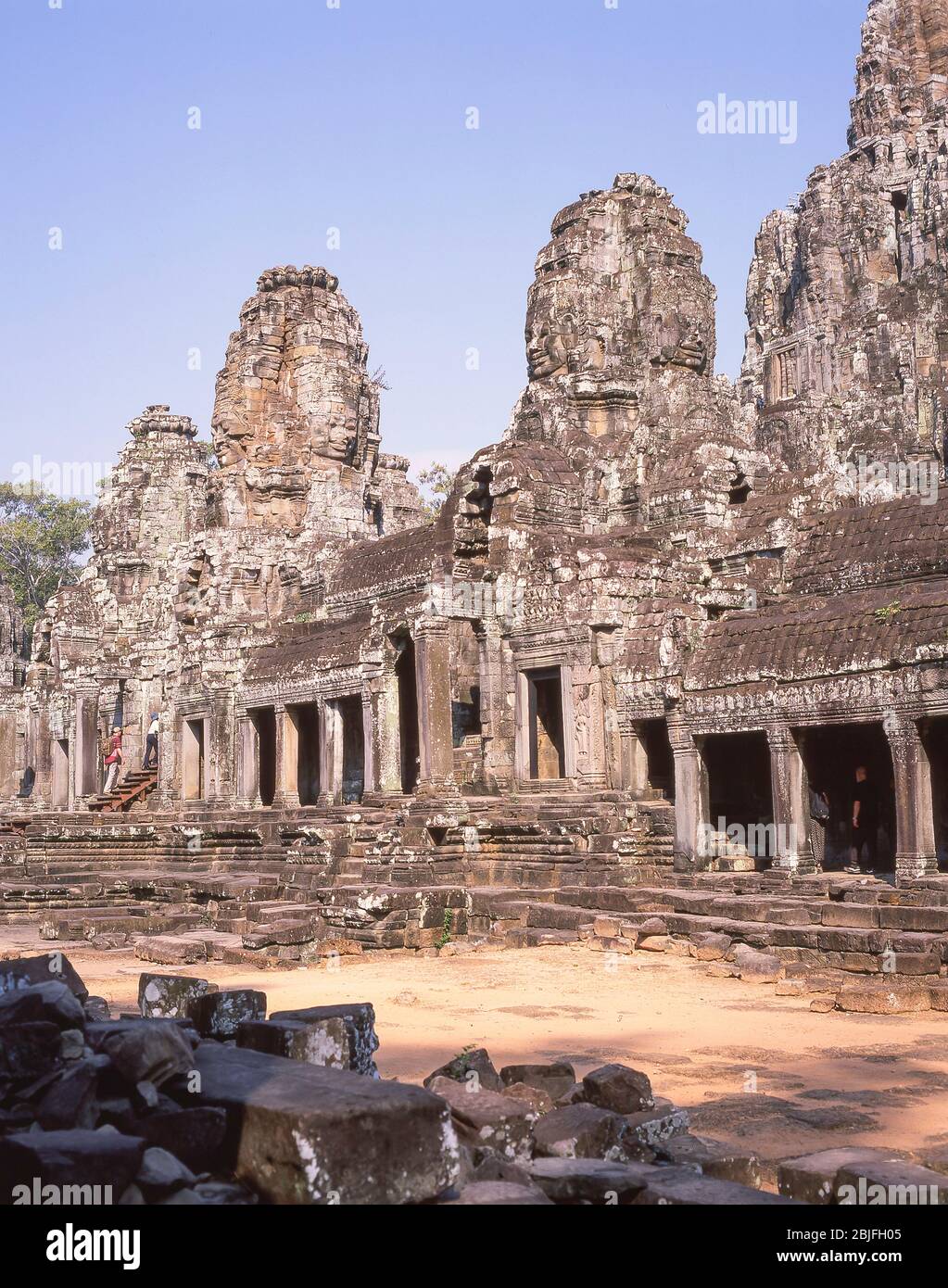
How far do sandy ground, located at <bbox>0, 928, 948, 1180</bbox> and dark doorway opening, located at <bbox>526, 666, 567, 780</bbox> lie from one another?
20.9 feet

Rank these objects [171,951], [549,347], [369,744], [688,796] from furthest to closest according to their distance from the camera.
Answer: [549,347] → [369,744] → [688,796] → [171,951]

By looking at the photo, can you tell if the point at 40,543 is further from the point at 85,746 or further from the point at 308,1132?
the point at 308,1132

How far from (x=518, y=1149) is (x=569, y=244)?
25577 millimetres

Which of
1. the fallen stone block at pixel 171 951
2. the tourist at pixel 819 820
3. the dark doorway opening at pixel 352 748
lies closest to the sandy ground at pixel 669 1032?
the fallen stone block at pixel 171 951

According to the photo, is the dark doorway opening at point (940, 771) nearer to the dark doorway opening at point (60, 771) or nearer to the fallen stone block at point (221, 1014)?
the fallen stone block at point (221, 1014)

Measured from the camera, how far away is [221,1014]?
25.3ft

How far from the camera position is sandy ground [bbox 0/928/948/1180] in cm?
→ 778

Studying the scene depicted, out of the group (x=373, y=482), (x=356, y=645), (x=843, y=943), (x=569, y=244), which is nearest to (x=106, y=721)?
(x=373, y=482)

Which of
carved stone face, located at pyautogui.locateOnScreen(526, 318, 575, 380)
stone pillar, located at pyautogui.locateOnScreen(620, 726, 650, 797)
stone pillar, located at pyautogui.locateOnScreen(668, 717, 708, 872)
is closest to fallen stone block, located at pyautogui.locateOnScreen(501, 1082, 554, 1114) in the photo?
stone pillar, located at pyautogui.locateOnScreen(668, 717, 708, 872)

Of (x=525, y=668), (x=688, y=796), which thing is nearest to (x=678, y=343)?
(x=525, y=668)

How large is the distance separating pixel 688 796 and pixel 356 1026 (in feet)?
34.7

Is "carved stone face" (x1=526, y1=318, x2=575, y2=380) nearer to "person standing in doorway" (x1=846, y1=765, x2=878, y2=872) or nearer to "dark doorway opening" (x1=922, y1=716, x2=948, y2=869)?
"person standing in doorway" (x1=846, y1=765, x2=878, y2=872)

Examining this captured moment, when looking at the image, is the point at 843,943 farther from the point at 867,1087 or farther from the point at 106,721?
the point at 106,721

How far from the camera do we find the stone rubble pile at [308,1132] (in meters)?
5.01
